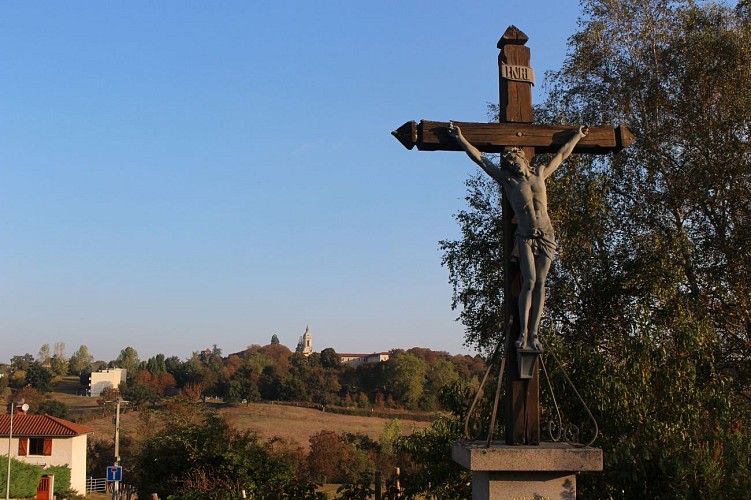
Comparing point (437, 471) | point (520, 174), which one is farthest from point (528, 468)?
point (437, 471)

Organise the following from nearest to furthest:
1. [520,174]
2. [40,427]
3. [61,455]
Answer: [520,174] < [61,455] < [40,427]

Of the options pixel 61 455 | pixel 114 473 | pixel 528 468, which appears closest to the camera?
pixel 528 468

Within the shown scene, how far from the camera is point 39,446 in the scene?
41281 mm

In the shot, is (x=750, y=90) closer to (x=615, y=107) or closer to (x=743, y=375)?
(x=615, y=107)

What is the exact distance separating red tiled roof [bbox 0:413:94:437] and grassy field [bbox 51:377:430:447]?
916 centimetres

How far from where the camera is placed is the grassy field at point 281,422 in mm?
55844

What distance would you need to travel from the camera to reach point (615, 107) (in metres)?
16.9

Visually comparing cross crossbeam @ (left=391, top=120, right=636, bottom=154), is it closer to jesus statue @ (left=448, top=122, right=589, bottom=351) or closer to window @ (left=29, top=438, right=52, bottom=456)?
jesus statue @ (left=448, top=122, right=589, bottom=351)

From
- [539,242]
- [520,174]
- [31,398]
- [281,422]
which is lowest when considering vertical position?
[281,422]

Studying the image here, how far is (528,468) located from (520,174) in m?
2.13

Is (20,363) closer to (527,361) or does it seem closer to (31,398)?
(31,398)

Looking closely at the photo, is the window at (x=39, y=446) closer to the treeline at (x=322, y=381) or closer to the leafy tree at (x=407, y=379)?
the treeline at (x=322, y=381)

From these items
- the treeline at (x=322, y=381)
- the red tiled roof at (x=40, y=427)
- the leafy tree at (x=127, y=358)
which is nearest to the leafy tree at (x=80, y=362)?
the leafy tree at (x=127, y=358)

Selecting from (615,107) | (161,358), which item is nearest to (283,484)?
(615,107)
